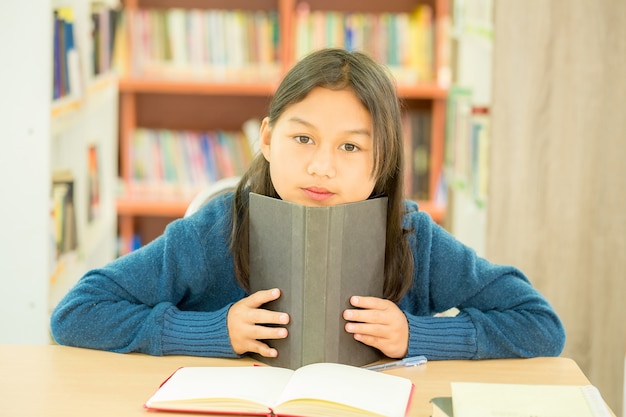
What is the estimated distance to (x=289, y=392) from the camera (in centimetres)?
120

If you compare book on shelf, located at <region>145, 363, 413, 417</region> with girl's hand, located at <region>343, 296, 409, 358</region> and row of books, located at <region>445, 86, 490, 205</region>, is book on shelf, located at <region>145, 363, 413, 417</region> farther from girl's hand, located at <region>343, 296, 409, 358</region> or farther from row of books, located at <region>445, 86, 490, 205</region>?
row of books, located at <region>445, 86, 490, 205</region>

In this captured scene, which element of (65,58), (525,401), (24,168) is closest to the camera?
(525,401)

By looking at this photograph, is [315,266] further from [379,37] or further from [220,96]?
[220,96]

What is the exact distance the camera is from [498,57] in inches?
102

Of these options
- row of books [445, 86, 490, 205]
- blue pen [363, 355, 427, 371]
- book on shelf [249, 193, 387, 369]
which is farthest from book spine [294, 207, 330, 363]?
row of books [445, 86, 490, 205]

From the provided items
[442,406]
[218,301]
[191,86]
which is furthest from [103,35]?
[442,406]

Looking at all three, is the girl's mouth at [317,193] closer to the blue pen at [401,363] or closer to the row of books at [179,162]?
the blue pen at [401,363]

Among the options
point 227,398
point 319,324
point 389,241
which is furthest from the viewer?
point 389,241

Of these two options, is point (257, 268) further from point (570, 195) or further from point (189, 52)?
point (189, 52)

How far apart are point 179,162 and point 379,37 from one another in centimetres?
100

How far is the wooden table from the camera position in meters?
1.25

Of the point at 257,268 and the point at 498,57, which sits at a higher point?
the point at 498,57

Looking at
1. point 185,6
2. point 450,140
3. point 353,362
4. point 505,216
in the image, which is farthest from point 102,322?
point 185,6

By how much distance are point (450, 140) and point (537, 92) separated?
1.16 m
